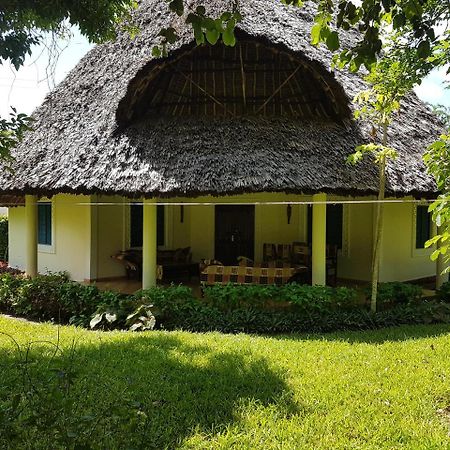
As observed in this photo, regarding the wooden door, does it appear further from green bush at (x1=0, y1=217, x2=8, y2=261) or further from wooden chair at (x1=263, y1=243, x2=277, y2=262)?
green bush at (x1=0, y1=217, x2=8, y2=261)

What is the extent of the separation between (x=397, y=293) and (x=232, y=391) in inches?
205

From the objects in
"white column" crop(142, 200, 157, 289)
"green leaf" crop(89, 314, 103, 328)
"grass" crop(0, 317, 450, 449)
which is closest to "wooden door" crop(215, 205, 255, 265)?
"white column" crop(142, 200, 157, 289)

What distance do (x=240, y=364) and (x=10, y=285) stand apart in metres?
6.14

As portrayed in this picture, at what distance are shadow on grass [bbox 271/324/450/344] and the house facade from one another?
5.02 feet

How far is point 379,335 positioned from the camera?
725cm

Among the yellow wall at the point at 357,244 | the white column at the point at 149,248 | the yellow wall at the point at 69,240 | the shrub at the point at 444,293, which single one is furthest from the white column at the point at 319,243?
the yellow wall at the point at 69,240

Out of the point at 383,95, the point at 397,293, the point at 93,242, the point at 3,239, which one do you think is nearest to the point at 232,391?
the point at 383,95

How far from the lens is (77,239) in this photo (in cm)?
1112

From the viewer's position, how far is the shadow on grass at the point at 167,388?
3773mm

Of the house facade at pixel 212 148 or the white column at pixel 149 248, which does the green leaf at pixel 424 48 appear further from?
the white column at pixel 149 248

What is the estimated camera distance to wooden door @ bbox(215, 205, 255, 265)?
1230cm

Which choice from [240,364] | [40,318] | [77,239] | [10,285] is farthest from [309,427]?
[77,239]

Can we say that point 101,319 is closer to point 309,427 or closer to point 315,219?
point 315,219

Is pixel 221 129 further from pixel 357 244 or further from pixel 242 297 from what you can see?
pixel 357 244
